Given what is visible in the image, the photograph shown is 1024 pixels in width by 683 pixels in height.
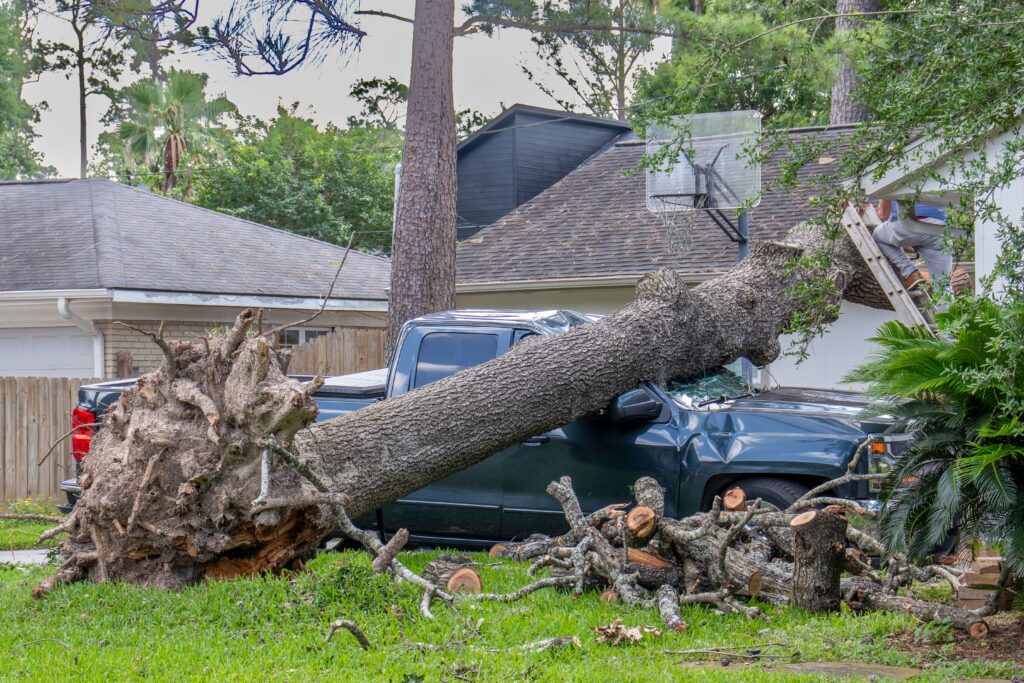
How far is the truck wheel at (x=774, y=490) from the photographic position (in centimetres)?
807

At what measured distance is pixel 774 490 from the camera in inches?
320

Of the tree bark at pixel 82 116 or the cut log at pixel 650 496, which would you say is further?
the tree bark at pixel 82 116

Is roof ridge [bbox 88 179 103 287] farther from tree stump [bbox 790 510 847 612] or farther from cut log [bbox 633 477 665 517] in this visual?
tree stump [bbox 790 510 847 612]

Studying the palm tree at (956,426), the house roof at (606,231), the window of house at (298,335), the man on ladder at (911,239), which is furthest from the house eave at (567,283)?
the palm tree at (956,426)

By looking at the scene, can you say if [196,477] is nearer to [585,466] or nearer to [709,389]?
[585,466]

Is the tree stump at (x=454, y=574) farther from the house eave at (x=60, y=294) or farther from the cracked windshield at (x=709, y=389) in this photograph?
the house eave at (x=60, y=294)

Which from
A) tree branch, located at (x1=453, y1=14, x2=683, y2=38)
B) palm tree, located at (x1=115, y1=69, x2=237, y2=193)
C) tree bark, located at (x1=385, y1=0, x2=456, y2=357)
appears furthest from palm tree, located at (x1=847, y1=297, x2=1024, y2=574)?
palm tree, located at (x1=115, y1=69, x2=237, y2=193)

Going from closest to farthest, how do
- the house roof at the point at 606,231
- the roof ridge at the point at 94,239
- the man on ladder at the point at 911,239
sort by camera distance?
the man on ladder at the point at 911,239
the roof ridge at the point at 94,239
the house roof at the point at 606,231

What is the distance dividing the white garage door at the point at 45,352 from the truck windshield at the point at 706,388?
376 inches

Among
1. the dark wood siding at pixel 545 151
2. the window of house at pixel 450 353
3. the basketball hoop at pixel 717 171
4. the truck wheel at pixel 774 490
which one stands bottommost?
the truck wheel at pixel 774 490

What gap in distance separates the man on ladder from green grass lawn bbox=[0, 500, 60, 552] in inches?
324

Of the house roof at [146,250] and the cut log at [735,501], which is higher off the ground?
the house roof at [146,250]

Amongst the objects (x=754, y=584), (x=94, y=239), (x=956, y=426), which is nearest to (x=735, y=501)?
(x=754, y=584)

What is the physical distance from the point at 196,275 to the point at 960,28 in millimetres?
12802
